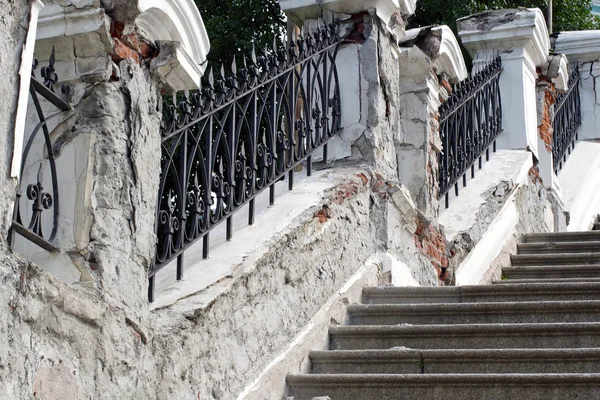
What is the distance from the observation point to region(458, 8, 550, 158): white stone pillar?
8.80m

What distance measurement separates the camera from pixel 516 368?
441 cm

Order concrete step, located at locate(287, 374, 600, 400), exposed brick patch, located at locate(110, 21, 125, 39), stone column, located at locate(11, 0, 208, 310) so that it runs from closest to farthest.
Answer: stone column, located at locate(11, 0, 208, 310), exposed brick patch, located at locate(110, 21, 125, 39), concrete step, located at locate(287, 374, 600, 400)

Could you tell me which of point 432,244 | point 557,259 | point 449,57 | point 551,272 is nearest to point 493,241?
point 557,259

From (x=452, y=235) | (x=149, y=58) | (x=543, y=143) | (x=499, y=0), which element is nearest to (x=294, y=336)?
(x=149, y=58)

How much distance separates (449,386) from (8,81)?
2091 mm

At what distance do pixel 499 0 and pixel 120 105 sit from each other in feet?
33.6

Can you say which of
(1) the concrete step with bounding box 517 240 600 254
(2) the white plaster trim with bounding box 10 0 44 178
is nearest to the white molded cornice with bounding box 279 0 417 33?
(1) the concrete step with bounding box 517 240 600 254

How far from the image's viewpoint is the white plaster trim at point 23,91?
10.1 feet

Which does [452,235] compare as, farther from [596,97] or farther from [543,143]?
[596,97]

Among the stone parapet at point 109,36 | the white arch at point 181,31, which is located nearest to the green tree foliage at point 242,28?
the white arch at point 181,31

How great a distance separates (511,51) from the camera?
8930 millimetres

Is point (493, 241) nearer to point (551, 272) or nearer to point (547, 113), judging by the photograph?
point (551, 272)

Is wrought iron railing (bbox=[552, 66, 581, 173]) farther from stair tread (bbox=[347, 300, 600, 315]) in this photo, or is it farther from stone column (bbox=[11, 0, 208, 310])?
stone column (bbox=[11, 0, 208, 310])

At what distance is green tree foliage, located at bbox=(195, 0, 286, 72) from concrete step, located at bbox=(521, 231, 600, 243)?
4.74 metres
